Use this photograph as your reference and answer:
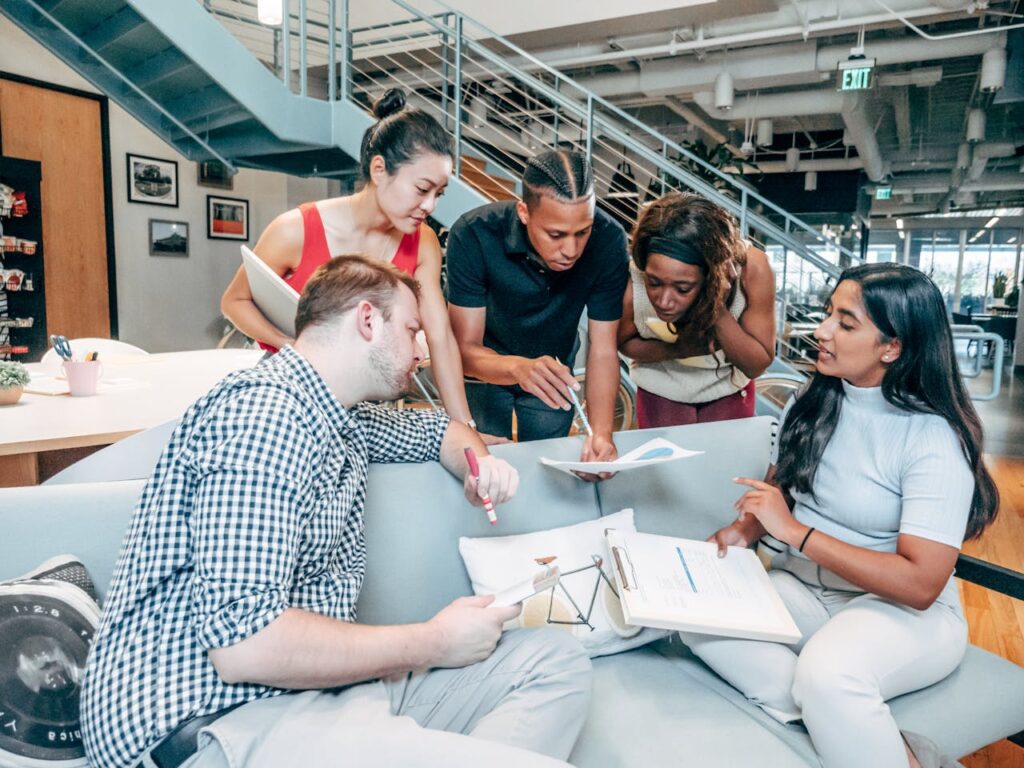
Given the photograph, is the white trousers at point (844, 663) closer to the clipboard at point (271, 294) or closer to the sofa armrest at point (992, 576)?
the sofa armrest at point (992, 576)

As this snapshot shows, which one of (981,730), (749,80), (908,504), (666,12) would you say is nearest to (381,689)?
(908,504)

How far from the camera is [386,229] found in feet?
6.68

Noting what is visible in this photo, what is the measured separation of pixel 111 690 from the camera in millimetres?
1020

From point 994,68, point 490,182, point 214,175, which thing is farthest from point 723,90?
point 214,175

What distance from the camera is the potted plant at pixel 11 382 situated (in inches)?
87.9

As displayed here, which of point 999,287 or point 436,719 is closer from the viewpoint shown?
point 436,719

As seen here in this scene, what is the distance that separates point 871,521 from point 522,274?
39.8 inches

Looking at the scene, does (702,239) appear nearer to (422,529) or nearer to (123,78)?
(422,529)

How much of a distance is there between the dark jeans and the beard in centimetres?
86

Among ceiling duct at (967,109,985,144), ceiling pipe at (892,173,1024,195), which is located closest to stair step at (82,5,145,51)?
ceiling duct at (967,109,985,144)

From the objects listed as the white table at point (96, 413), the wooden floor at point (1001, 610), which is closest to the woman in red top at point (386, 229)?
the white table at point (96, 413)

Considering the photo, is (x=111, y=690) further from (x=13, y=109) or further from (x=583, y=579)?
(x=13, y=109)

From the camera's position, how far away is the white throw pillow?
1595mm

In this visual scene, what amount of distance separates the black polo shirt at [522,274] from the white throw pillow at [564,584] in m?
0.64
